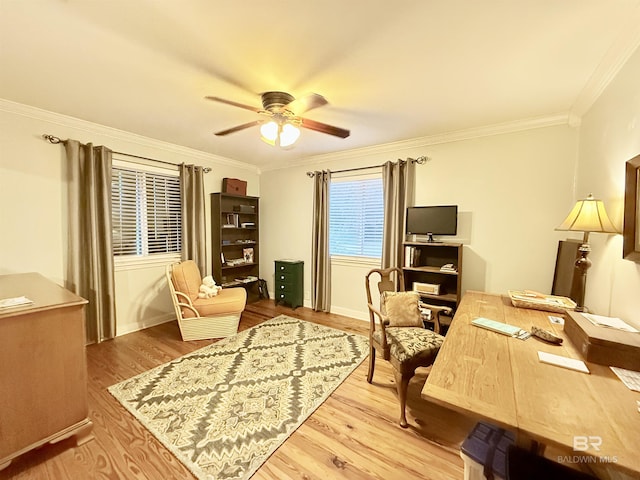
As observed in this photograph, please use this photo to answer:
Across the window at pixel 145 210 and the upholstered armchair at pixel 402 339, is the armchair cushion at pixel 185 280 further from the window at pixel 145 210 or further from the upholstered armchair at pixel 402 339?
the upholstered armchair at pixel 402 339

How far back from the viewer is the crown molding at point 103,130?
2.53m

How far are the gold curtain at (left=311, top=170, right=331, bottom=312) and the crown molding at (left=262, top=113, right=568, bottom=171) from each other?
326 millimetres

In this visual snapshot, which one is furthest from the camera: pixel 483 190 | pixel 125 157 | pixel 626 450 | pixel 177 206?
pixel 177 206

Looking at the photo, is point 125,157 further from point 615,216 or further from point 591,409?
point 615,216

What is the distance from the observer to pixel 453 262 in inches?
124

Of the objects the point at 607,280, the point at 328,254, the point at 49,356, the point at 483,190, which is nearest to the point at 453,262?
the point at 483,190

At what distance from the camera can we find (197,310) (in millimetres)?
3172

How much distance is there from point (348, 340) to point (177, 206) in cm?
308

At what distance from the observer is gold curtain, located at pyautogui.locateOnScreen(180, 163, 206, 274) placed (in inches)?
149

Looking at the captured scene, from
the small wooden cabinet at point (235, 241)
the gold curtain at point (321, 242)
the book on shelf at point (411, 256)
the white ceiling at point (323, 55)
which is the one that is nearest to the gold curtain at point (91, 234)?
the white ceiling at point (323, 55)

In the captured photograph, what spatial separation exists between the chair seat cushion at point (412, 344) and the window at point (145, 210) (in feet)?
10.6

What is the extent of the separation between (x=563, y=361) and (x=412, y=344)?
0.94 meters

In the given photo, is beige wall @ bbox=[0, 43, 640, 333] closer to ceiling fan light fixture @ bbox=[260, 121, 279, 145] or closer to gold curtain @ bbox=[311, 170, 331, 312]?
gold curtain @ bbox=[311, 170, 331, 312]

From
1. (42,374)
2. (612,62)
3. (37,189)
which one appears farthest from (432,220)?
(37,189)
